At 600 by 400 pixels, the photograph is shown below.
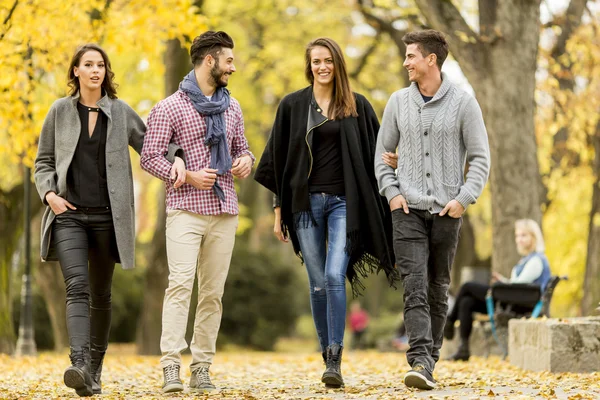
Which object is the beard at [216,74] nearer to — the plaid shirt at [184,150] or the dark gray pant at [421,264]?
the plaid shirt at [184,150]

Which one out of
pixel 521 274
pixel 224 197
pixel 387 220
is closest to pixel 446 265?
pixel 387 220

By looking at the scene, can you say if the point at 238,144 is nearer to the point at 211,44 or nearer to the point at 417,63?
the point at 211,44

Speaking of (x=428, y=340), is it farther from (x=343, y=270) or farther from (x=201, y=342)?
(x=201, y=342)

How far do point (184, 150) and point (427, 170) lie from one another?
5.44ft

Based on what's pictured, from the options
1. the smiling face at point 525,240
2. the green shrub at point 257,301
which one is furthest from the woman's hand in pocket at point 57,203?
the green shrub at point 257,301

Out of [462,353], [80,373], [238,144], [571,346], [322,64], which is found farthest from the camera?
[462,353]

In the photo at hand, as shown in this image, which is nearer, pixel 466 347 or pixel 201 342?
pixel 201 342

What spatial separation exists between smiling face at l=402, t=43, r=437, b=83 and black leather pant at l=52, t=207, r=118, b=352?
88.9 inches

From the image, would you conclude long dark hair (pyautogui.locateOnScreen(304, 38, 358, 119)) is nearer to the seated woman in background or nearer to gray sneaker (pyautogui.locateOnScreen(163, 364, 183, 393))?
gray sneaker (pyautogui.locateOnScreen(163, 364, 183, 393))

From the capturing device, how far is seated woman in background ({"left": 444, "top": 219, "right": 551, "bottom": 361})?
445 inches

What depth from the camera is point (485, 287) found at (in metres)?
11.7

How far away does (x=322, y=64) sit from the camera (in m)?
7.24

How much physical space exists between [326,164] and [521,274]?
479 centimetres

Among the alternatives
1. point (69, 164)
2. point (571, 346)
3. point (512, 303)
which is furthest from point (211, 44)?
point (512, 303)
